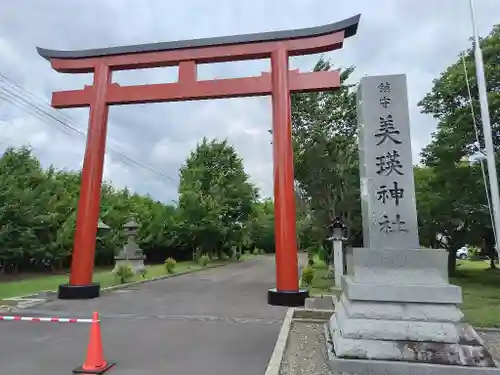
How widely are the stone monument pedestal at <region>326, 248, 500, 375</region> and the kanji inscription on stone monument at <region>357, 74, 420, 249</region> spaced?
327mm

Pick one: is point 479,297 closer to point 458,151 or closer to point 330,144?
point 458,151

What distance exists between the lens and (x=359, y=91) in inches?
244

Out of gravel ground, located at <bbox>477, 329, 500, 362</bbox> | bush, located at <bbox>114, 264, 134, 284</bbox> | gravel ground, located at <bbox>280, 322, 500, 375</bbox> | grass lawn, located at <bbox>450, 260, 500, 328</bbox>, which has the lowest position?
gravel ground, located at <bbox>477, 329, 500, 362</bbox>

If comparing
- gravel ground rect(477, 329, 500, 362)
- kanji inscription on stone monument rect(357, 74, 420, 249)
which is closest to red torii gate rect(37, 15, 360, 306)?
gravel ground rect(477, 329, 500, 362)

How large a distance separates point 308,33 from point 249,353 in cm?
887

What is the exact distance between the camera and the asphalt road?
4.94 metres

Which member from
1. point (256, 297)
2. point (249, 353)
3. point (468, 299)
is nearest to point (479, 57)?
point (468, 299)

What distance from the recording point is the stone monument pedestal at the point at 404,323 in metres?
4.66

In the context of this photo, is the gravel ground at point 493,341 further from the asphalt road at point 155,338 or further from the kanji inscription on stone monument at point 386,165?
the asphalt road at point 155,338

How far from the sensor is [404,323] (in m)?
4.88

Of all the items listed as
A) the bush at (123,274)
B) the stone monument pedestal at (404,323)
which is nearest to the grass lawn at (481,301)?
the stone monument pedestal at (404,323)

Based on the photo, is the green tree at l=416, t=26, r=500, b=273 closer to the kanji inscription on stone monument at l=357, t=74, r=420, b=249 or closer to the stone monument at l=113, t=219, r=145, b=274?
the kanji inscription on stone monument at l=357, t=74, r=420, b=249

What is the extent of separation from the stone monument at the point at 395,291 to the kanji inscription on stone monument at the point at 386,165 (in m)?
0.01

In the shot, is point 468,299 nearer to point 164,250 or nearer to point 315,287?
point 315,287
